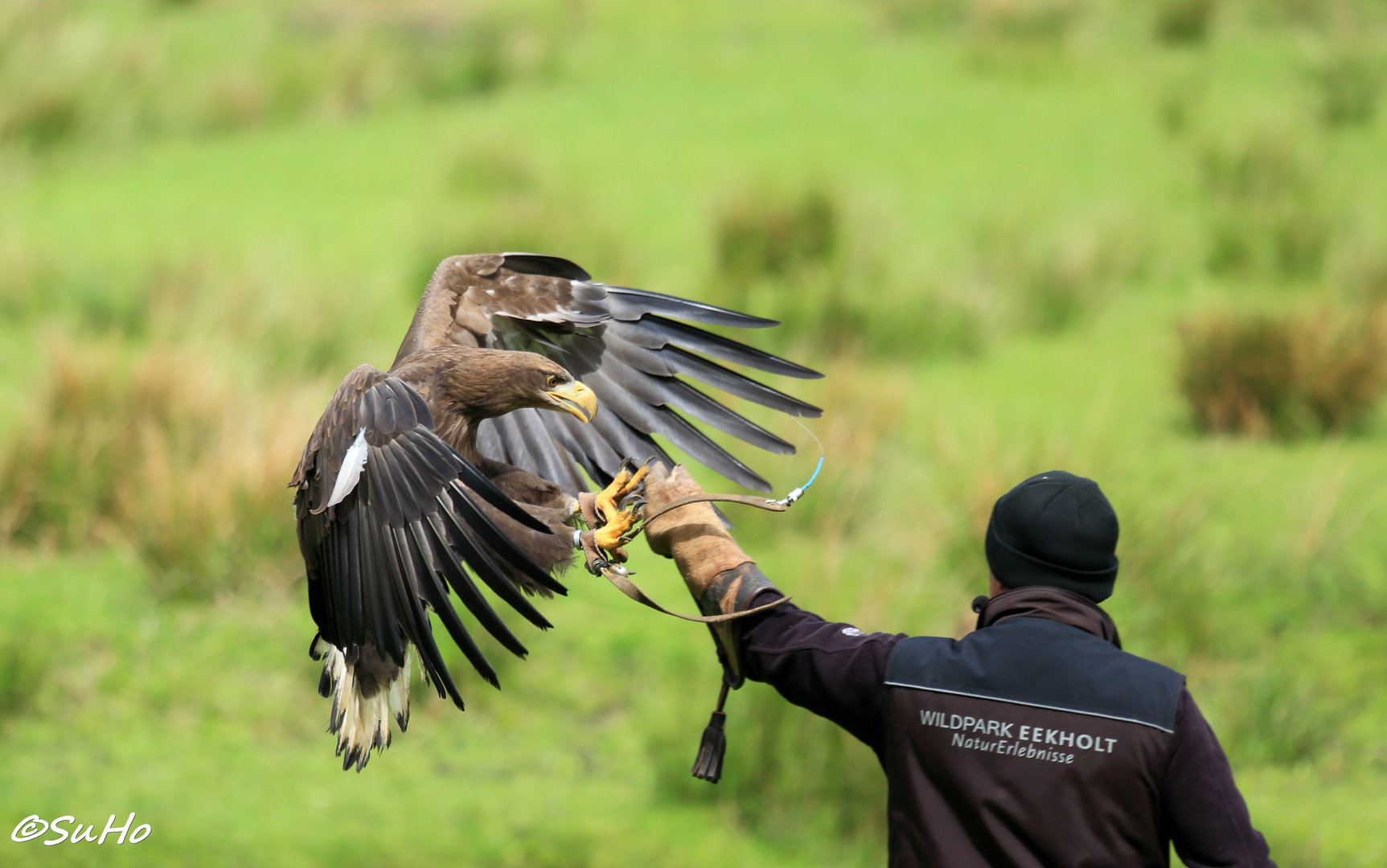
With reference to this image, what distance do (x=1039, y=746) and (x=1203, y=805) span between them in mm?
280

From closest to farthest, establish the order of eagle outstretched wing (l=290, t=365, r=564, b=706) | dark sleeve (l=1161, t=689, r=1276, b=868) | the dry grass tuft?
1. dark sleeve (l=1161, t=689, r=1276, b=868)
2. eagle outstretched wing (l=290, t=365, r=564, b=706)
3. the dry grass tuft

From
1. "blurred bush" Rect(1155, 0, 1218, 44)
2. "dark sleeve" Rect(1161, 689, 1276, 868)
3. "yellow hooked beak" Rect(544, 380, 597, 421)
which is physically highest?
"blurred bush" Rect(1155, 0, 1218, 44)

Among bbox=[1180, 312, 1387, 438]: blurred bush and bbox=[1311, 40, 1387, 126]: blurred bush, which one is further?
bbox=[1311, 40, 1387, 126]: blurred bush

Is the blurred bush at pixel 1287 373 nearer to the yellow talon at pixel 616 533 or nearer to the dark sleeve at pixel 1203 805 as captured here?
the yellow talon at pixel 616 533

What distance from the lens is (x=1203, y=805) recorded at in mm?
2248

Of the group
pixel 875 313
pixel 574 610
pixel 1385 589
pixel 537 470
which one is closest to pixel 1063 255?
pixel 875 313

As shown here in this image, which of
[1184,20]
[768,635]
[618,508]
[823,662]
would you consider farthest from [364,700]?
[1184,20]

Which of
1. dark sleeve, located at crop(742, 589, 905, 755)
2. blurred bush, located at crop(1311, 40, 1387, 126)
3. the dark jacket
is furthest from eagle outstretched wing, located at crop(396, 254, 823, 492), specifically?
blurred bush, located at crop(1311, 40, 1387, 126)

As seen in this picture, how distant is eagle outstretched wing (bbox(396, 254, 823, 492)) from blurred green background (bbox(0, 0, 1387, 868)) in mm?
2399

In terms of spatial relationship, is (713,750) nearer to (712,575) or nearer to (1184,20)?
(712,575)

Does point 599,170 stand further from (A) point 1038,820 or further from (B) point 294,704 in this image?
(A) point 1038,820

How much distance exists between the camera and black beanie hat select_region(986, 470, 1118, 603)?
2.41 m

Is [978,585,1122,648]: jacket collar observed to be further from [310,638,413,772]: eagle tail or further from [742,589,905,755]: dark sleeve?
[310,638,413,772]: eagle tail

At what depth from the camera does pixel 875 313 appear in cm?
1020
